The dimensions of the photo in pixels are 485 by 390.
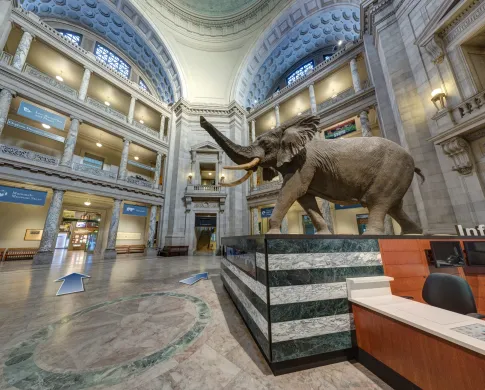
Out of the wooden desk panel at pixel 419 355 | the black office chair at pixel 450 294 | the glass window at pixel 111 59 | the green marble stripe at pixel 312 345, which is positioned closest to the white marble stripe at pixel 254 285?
the green marble stripe at pixel 312 345

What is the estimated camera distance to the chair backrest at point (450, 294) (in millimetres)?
1601

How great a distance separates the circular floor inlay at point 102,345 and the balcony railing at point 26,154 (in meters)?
11.8

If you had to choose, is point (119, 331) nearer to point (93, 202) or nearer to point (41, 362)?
point (41, 362)

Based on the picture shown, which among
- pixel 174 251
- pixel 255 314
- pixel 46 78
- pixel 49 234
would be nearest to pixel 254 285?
pixel 255 314

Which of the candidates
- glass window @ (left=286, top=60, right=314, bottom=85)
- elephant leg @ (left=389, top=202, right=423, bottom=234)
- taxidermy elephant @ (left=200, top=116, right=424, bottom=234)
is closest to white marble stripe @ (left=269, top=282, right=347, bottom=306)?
Answer: taxidermy elephant @ (left=200, top=116, right=424, bottom=234)

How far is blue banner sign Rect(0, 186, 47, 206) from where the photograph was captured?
8.74m

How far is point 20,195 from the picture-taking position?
912 centimetres

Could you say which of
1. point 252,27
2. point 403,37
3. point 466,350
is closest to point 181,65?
point 252,27

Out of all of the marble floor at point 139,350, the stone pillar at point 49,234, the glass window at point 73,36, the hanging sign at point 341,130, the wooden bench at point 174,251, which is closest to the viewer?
the marble floor at point 139,350

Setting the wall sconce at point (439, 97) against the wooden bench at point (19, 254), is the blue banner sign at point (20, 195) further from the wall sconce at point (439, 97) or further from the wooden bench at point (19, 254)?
the wall sconce at point (439, 97)

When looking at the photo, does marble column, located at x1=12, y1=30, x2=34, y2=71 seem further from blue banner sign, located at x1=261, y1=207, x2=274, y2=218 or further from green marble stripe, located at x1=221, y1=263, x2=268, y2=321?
blue banner sign, located at x1=261, y1=207, x2=274, y2=218

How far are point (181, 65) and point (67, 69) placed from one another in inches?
327

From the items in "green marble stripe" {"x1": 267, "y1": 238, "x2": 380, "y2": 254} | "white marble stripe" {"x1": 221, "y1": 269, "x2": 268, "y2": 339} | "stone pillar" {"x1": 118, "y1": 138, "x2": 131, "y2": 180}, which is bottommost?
"white marble stripe" {"x1": 221, "y1": 269, "x2": 268, "y2": 339}

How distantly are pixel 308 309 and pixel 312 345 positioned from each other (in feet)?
0.89
